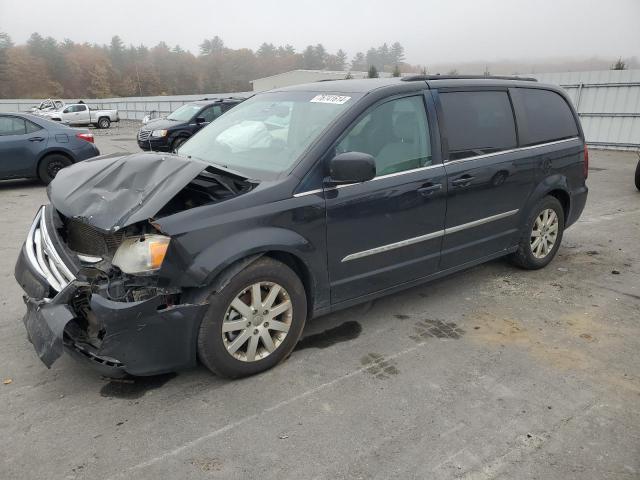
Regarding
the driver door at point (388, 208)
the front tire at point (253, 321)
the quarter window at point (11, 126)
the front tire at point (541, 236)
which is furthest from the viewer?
the quarter window at point (11, 126)

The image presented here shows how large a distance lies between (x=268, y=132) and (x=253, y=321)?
1.48 m

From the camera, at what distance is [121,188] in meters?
2.98

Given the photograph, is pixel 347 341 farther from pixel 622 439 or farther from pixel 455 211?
pixel 622 439

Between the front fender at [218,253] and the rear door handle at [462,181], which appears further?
the rear door handle at [462,181]

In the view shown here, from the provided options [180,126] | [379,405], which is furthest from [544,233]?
[180,126]

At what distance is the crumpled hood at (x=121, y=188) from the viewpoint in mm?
2736

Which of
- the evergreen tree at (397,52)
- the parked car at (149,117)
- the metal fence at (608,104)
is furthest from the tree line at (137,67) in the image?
the metal fence at (608,104)

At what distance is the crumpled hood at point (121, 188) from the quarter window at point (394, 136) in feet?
3.57

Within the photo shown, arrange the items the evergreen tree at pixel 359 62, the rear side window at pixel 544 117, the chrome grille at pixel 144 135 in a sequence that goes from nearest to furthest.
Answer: the rear side window at pixel 544 117 < the chrome grille at pixel 144 135 < the evergreen tree at pixel 359 62

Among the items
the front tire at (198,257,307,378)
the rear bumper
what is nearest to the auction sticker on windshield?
the front tire at (198,257,307,378)

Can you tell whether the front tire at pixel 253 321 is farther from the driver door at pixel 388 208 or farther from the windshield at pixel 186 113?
the windshield at pixel 186 113

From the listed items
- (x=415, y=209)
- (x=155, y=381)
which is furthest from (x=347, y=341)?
(x=155, y=381)

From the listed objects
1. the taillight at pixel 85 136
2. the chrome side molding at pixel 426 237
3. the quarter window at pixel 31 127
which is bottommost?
the chrome side molding at pixel 426 237

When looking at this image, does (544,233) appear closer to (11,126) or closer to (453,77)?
(453,77)
